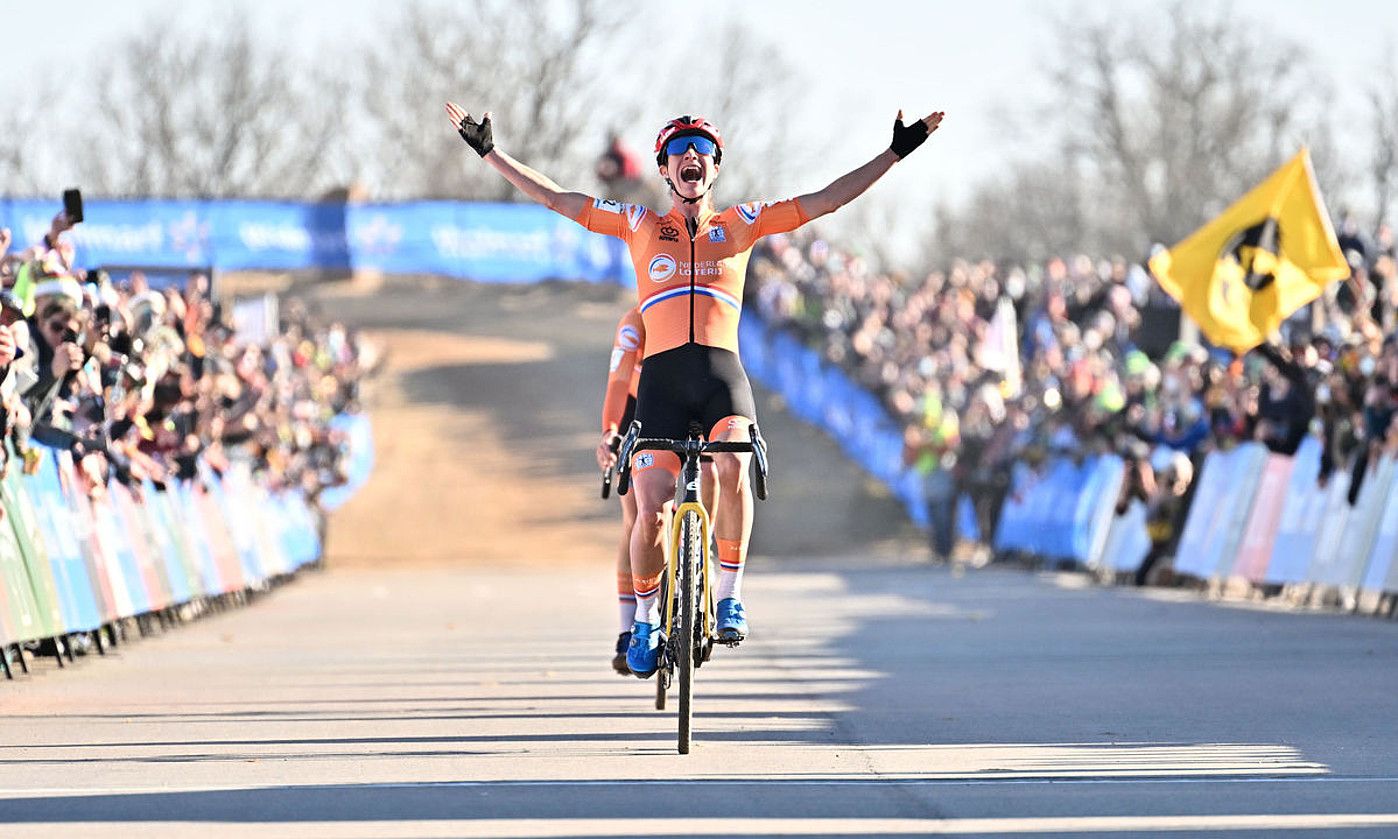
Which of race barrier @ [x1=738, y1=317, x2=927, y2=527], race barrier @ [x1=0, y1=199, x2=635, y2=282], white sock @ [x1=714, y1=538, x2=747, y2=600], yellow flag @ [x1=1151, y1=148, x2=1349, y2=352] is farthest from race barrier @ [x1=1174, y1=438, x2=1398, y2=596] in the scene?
race barrier @ [x1=0, y1=199, x2=635, y2=282]

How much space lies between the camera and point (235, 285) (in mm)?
68500

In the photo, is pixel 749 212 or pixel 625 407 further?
pixel 625 407

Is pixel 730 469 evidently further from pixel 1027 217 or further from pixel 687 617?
pixel 1027 217

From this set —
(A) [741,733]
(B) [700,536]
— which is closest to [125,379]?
(A) [741,733]

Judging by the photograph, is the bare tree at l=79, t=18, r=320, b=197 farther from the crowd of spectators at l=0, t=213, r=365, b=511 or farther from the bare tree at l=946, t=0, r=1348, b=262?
the crowd of spectators at l=0, t=213, r=365, b=511

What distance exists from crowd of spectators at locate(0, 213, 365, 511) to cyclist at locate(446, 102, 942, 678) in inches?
153

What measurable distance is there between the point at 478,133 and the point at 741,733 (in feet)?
9.43

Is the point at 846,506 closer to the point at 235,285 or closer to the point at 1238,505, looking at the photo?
the point at 1238,505

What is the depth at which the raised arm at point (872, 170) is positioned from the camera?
12016mm

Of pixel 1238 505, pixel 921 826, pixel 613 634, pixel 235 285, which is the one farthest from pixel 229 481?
pixel 235 285

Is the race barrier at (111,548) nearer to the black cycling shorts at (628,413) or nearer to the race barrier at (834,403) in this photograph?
the black cycling shorts at (628,413)

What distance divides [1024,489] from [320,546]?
30.3ft

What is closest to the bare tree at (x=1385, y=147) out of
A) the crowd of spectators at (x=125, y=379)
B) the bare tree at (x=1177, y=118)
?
the bare tree at (x=1177, y=118)

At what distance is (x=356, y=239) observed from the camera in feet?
198
